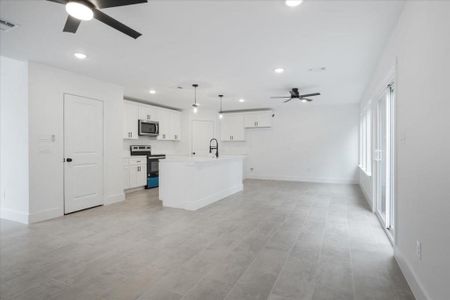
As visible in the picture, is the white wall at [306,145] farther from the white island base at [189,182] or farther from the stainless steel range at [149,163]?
the white island base at [189,182]

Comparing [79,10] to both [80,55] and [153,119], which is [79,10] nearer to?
[80,55]

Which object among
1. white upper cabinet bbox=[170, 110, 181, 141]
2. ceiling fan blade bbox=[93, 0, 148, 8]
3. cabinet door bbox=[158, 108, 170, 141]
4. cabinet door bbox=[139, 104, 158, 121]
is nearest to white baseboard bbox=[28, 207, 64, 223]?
cabinet door bbox=[139, 104, 158, 121]

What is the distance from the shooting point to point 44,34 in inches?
117

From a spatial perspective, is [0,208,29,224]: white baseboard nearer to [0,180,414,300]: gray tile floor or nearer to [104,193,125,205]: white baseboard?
[0,180,414,300]: gray tile floor

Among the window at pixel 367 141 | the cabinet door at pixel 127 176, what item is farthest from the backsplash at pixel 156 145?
the window at pixel 367 141

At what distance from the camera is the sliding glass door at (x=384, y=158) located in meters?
3.41

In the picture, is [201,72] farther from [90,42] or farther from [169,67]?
[90,42]

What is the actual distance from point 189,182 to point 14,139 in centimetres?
297

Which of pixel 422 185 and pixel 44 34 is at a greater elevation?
pixel 44 34

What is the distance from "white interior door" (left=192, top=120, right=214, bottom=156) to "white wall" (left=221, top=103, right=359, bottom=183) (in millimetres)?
1325

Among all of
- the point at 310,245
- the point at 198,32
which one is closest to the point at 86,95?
the point at 198,32

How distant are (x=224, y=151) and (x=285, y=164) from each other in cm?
238

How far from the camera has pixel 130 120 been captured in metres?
6.48

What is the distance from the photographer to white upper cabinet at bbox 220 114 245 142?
29.1 feet
